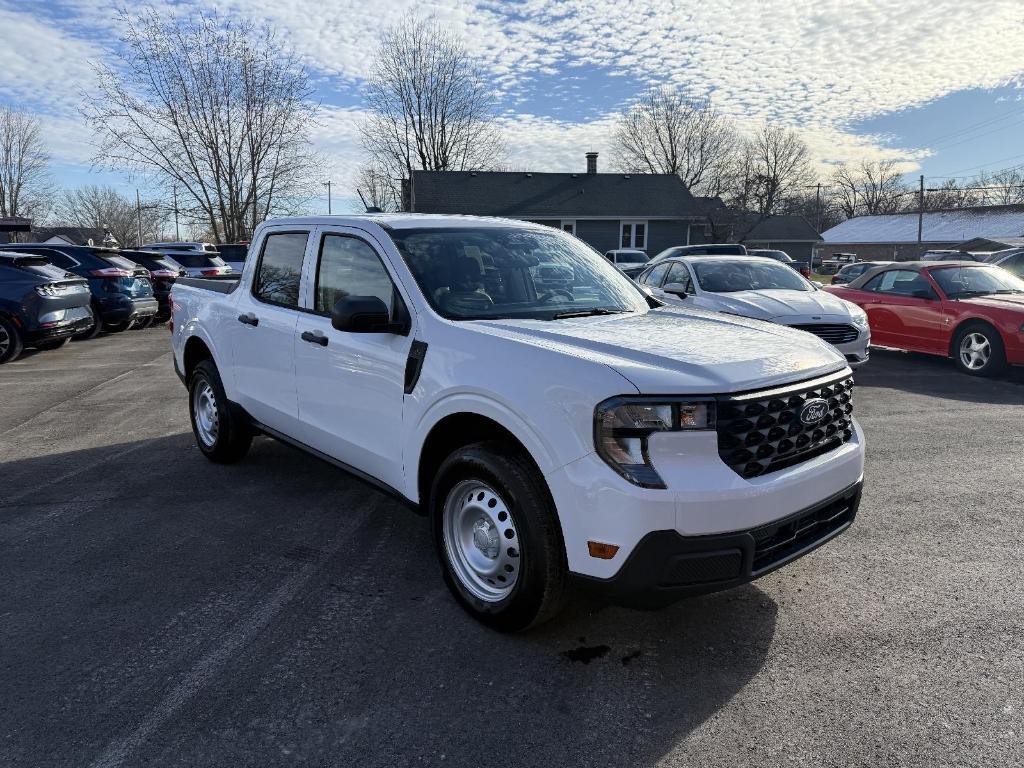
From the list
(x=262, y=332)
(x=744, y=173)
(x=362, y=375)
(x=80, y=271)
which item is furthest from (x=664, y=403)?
(x=744, y=173)

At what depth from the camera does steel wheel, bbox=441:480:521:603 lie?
121 inches

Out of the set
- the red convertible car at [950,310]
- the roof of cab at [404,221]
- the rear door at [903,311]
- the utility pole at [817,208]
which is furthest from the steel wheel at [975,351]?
the utility pole at [817,208]

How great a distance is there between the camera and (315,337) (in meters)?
4.12

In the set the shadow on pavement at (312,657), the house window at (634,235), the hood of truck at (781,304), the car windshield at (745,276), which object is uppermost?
the house window at (634,235)

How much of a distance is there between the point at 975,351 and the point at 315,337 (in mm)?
9440

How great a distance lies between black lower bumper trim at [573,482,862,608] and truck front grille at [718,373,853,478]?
0.24 metres

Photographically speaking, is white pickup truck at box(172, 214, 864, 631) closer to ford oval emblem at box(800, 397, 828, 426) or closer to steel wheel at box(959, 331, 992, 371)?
ford oval emblem at box(800, 397, 828, 426)

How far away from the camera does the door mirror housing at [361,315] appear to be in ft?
11.1

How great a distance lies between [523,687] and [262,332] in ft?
9.98

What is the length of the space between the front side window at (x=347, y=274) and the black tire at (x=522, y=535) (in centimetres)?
103

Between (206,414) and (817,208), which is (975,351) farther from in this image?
(817,208)

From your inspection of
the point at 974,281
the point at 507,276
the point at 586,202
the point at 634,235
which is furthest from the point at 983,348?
the point at 634,235

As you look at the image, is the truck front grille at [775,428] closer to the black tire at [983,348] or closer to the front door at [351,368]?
the front door at [351,368]

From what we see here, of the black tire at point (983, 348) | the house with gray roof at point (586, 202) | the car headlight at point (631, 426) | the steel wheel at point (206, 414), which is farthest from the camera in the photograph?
the house with gray roof at point (586, 202)
